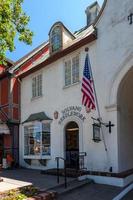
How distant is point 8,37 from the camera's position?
11961 mm

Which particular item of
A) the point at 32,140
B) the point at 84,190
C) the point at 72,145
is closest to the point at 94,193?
the point at 84,190

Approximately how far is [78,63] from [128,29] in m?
3.67

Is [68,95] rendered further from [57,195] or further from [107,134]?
[57,195]

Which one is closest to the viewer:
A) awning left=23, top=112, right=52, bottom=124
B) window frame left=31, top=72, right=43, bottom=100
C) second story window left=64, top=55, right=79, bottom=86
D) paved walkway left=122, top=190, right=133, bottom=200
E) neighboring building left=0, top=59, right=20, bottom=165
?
paved walkway left=122, top=190, right=133, bottom=200

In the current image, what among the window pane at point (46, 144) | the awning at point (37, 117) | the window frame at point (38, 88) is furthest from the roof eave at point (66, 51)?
the window pane at point (46, 144)

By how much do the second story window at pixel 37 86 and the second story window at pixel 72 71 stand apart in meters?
2.70

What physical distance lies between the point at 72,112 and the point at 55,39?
5150 mm

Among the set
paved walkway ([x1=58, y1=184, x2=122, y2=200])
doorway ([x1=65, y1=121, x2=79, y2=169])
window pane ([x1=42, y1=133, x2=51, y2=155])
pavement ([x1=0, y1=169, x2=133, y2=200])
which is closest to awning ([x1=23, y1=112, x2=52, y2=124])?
window pane ([x1=42, y1=133, x2=51, y2=155])

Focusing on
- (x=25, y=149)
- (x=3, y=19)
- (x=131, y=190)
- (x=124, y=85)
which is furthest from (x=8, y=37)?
(x=25, y=149)

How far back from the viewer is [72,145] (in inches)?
637

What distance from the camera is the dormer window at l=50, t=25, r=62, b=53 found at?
17.9 meters

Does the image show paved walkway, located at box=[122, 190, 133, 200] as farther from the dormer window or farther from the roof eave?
the dormer window

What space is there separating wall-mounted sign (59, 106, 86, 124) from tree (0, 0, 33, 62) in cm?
452

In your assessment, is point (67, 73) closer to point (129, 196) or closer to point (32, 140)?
point (32, 140)
